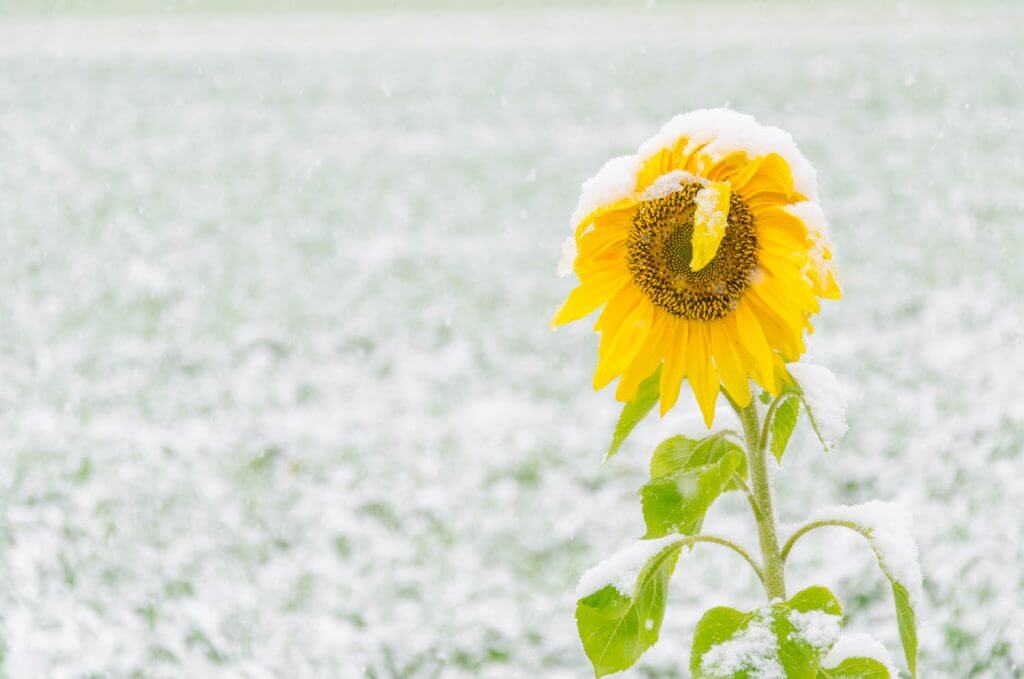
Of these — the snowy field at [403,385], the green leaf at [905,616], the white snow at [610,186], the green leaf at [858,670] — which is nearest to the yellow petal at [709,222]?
the white snow at [610,186]

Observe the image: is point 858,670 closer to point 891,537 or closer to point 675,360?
point 891,537

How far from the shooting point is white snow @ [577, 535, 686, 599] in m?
1.35

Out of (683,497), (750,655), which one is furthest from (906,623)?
(683,497)

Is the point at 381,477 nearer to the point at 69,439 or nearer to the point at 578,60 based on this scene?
the point at 69,439

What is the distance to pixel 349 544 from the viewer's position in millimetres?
3795

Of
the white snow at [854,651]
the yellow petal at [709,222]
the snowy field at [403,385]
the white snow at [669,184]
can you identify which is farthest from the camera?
the snowy field at [403,385]

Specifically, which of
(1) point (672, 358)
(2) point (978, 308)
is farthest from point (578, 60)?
(1) point (672, 358)

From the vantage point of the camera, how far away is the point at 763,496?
1.38 metres

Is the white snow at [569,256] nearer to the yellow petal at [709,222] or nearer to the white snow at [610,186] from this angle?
the white snow at [610,186]

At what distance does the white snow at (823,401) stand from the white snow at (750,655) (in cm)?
26

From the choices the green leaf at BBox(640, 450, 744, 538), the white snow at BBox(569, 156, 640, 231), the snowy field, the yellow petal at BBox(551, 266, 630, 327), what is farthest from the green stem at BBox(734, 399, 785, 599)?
the snowy field

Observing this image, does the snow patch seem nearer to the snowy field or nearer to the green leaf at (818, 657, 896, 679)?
the green leaf at (818, 657, 896, 679)

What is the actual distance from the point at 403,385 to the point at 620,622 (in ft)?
13.2

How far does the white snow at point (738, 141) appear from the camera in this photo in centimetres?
128
